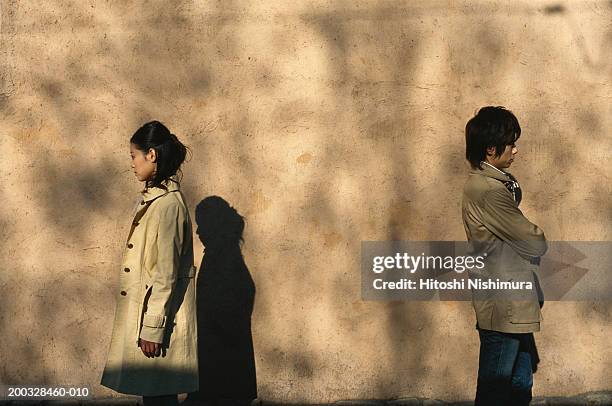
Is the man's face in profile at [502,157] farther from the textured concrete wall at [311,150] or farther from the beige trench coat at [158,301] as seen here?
the beige trench coat at [158,301]

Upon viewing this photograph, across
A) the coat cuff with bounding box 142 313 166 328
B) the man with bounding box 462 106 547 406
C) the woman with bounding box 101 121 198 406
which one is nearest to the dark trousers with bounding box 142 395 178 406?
the woman with bounding box 101 121 198 406

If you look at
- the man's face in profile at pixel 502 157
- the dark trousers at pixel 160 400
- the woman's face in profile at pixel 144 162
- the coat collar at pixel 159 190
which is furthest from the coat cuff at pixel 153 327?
the man's face in profile at pixel 502 157

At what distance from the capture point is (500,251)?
4.79 metres

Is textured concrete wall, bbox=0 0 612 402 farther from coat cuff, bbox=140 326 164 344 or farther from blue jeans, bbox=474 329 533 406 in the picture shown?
coat cuff, bbox=140 326 164 344

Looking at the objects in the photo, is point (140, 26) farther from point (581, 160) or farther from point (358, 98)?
point (581, 160)

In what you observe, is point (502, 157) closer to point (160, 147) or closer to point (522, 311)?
point (522, 311)

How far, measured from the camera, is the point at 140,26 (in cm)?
601

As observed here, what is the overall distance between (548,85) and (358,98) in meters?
1.17

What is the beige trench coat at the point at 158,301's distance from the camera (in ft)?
15.0

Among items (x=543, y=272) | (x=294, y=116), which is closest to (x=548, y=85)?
(x=543, y=272)

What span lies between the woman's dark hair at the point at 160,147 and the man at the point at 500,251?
1469 millimetres

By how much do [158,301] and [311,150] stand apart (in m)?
1.80

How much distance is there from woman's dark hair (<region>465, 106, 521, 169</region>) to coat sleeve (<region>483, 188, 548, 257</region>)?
22cm

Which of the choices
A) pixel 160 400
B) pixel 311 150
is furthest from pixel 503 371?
pixel 311 150
